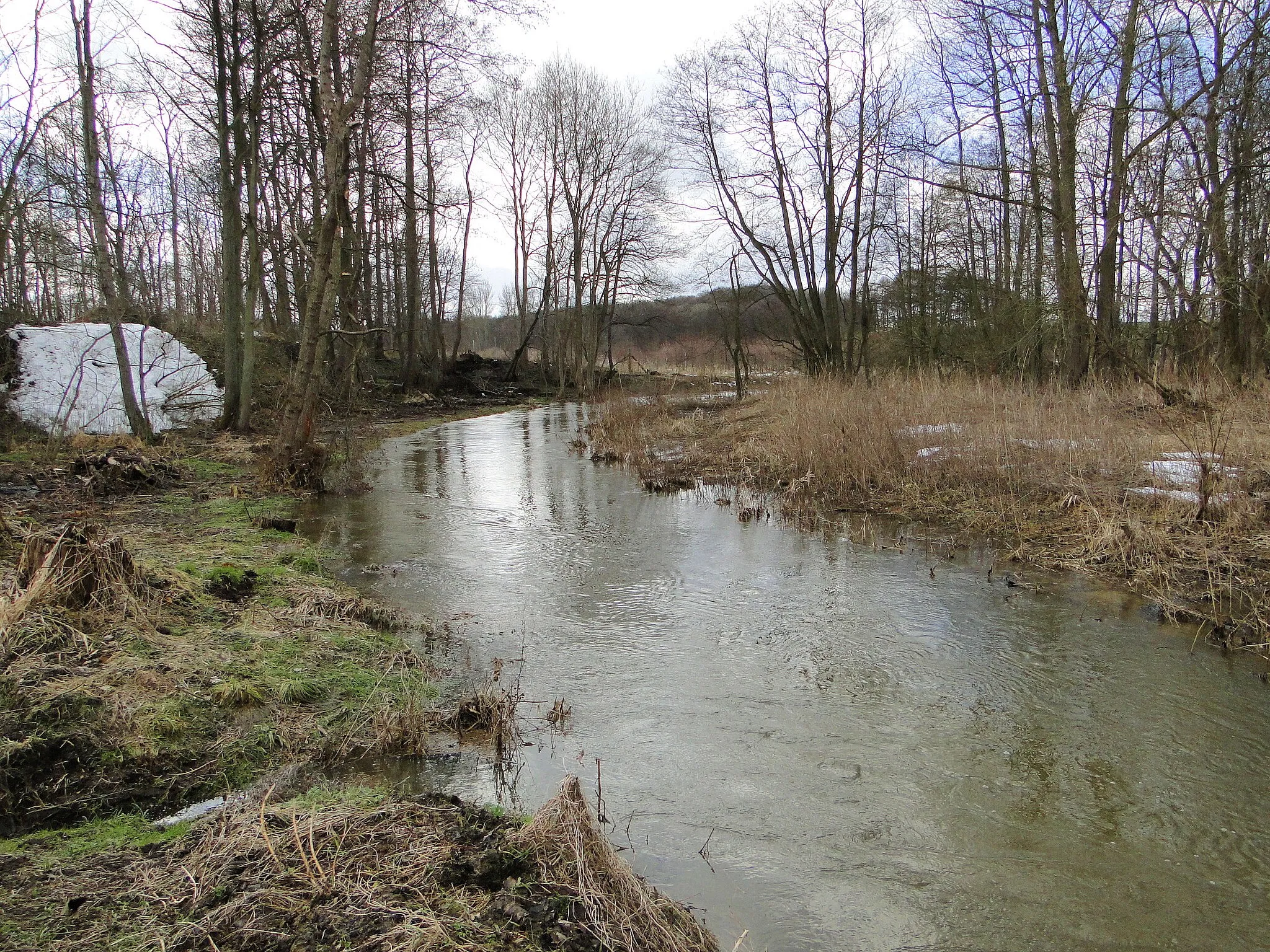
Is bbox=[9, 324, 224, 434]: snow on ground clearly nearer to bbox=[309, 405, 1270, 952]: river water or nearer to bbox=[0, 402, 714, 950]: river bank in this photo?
bbox=[0, 402, 714, 950]: river bank

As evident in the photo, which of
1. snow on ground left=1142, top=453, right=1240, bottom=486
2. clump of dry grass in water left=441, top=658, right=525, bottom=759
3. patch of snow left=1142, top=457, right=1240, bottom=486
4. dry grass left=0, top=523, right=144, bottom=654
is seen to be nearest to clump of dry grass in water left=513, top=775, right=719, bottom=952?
clump of dry grass in water left=441, top=658, right=525, bottom=759

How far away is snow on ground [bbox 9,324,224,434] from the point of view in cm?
1292

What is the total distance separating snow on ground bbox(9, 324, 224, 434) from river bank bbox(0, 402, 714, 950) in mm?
8248

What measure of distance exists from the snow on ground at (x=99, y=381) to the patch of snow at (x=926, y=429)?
1162 centimetres

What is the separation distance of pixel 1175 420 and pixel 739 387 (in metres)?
14.2

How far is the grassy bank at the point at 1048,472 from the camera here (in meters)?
6.25

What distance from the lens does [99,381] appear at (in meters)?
14.0

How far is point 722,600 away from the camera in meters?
6.20

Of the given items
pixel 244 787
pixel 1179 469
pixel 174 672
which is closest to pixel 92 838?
pixel 244 787

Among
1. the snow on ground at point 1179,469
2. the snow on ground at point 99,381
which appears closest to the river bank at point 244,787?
the snow on ground at point 1179,469

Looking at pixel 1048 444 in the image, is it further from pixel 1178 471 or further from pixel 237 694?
pixel 237 694

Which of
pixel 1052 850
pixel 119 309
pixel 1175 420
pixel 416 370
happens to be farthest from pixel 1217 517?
pixel 416 370

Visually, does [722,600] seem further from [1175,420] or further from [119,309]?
[119,309]

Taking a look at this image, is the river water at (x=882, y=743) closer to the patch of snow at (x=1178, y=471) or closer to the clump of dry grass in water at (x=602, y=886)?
the clump of dry grass in water at (x=602, y=886)
